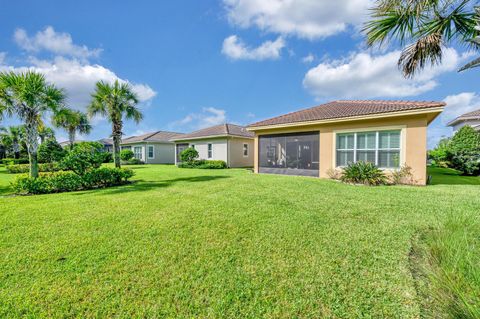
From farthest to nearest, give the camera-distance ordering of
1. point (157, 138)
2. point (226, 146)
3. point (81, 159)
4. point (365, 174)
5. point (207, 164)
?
point (157, 138)
point (226, 146)
point (207, 164)
point (365, 174)
point (81, 159)

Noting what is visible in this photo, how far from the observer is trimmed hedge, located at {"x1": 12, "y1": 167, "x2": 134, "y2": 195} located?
8.27 m

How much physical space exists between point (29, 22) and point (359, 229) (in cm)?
1687

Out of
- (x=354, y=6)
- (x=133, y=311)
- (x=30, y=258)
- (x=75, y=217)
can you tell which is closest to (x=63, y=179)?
(x=75, y=217)

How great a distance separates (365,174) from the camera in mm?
9766

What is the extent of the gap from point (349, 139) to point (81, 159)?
43.1 feet

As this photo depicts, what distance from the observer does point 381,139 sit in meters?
10.4

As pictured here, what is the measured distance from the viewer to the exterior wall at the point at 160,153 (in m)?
28.8

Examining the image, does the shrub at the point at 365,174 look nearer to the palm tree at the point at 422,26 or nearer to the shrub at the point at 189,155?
the palm tree at the point at 422,26

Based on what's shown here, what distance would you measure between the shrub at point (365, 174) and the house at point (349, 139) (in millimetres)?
800

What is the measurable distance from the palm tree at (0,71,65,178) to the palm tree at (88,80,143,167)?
25.2 feet

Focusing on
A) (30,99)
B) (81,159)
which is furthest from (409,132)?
(30,99)

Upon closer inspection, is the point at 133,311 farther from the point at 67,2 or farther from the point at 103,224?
the point at 67,2

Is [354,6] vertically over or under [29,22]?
under

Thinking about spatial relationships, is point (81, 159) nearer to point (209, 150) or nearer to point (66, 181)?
point (66, 181)
